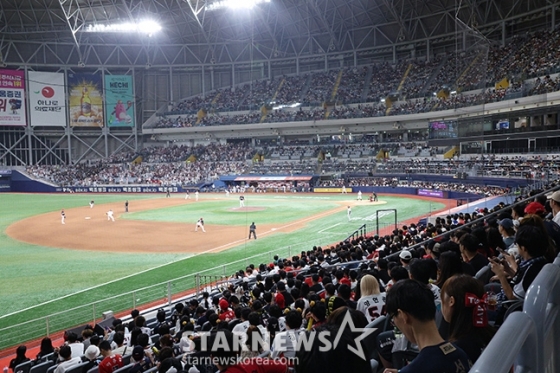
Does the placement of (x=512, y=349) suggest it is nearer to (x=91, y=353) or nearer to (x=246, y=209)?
(x=91, y=353)

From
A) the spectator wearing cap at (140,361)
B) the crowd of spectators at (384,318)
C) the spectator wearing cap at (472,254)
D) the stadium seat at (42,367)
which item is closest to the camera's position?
the crowd of spectators at (384,318)

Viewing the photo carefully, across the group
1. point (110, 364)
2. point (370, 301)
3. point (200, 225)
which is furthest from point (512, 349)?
point (200, 225)

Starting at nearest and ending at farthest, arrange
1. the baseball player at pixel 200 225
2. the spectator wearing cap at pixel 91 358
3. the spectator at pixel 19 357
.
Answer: the spectator wearing cap at pixel 91 358
the spectator at pixel 19 357
the baseball player at pixel 200 225

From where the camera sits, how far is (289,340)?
5598 millimetres

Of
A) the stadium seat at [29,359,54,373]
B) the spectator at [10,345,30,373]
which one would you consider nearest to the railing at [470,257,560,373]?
the stadium seat at [29,359,54,373]

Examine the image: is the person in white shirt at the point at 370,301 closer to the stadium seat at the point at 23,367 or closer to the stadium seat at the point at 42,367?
the stadium seat at the point at 42,367

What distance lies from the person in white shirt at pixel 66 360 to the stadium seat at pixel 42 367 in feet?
2.50

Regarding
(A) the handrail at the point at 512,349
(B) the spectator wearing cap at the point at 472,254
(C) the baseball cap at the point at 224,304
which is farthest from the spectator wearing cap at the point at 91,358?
(A) the handrail at the point at 512,349

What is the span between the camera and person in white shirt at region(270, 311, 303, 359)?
209 inches

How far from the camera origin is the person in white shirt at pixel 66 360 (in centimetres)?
883

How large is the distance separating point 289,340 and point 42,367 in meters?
7.33

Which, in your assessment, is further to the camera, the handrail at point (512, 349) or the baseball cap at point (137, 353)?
the baseball cap at point (137, 353)

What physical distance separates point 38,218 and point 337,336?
46540 millimetres

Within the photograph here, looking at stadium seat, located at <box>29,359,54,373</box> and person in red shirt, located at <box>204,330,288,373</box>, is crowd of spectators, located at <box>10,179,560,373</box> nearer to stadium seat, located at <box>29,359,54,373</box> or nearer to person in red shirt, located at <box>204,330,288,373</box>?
person in red shirt, located at <box>204,330,288,373</box>
